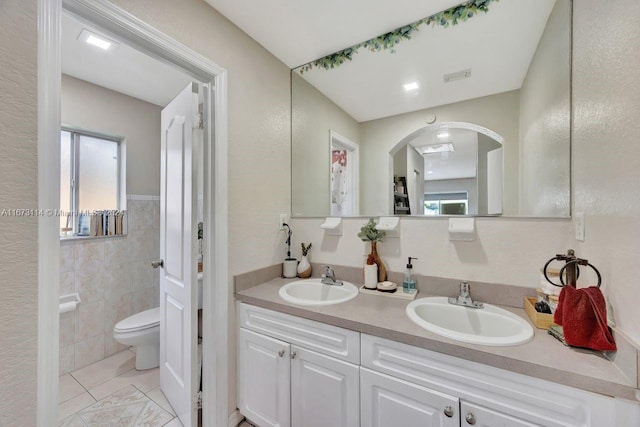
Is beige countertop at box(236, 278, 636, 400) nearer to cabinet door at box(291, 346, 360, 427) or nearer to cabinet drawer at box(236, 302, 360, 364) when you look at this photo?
cabinet drawer at box(236, 302, 360, 364)

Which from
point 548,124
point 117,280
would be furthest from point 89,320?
point 548,124

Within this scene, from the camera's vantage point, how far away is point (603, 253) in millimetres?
844

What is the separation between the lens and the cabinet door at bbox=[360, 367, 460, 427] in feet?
2.92

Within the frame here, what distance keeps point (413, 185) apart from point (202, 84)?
1.35 meters

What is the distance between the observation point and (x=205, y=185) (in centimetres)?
137

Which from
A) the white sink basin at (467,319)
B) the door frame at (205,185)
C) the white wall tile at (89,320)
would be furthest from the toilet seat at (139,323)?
the white sink basin at (467,319)

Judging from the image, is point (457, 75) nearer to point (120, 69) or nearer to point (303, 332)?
point (303, 332)

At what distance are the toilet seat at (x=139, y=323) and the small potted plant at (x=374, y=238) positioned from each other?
5.98ft

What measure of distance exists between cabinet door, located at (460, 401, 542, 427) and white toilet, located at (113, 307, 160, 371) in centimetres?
216

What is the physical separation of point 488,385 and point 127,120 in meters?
3.26

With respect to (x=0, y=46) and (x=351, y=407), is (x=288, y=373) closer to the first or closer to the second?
(x=351, y=407)

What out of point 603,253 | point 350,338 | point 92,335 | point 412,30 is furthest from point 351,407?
point 92,335

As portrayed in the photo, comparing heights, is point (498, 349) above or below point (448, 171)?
below

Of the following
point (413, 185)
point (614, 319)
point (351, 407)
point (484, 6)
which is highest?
point (484, 6)
